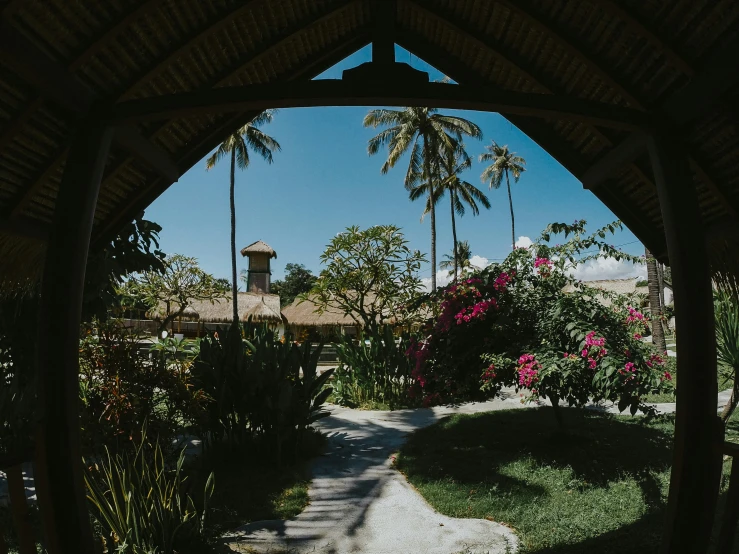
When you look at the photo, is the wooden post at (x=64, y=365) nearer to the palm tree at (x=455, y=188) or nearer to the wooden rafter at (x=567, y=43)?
the wooden rafter at (x=567, y=43)

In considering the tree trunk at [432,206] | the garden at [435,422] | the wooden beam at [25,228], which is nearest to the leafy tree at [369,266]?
the garden at [435,422]

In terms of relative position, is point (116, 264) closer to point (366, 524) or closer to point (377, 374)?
point (366, 524)

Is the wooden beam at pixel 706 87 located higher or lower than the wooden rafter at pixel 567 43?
lower

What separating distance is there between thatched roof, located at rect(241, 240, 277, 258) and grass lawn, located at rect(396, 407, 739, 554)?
999 inches

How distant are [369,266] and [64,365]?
9.07 meters

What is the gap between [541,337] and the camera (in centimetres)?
498

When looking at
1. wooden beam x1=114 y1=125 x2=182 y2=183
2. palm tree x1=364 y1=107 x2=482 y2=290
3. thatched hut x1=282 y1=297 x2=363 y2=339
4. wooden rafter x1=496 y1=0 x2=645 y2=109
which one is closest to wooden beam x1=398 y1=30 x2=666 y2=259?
wooden rafter x1=496 y1=0 x2=645 y2=109

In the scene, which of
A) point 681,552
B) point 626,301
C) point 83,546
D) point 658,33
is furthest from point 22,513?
point 626,301

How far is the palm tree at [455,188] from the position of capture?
23.5 meters

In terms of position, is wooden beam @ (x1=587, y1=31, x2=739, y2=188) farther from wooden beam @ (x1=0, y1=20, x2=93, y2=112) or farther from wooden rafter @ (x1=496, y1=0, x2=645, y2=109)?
wooden beam @ (x1=0, y1=20, x2=93, y2=112)

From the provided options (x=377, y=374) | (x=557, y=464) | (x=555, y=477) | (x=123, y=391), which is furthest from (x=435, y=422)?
(x=123, y=391)

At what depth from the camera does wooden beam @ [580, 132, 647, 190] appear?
9.58 feet

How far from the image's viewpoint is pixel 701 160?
9.57 ft

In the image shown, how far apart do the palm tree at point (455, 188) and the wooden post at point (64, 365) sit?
2050 centimetres
